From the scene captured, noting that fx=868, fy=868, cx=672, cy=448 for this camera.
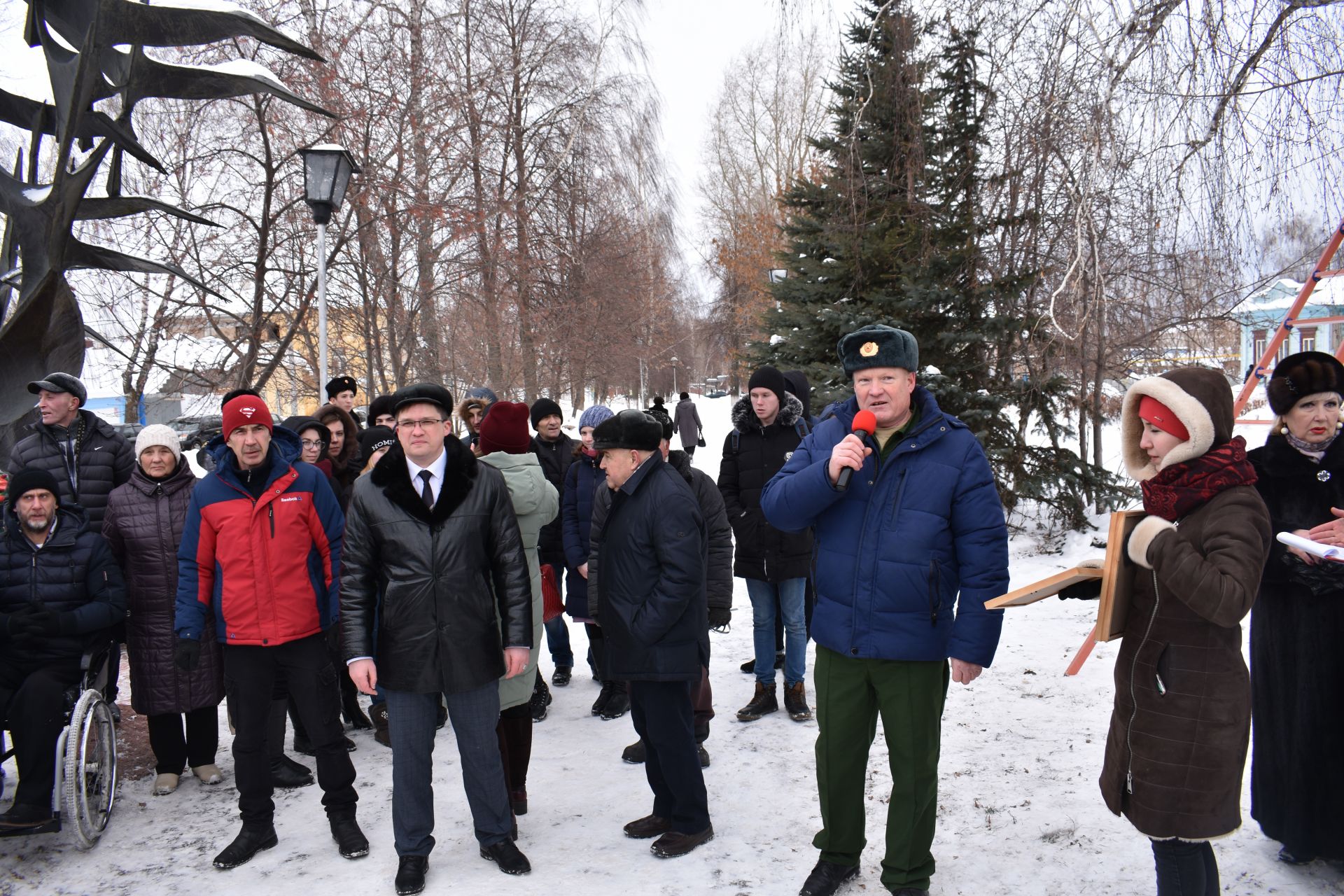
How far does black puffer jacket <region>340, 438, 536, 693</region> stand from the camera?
3379 mm

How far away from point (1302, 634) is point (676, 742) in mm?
2376

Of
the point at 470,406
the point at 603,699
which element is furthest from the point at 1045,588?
the point at 470,406

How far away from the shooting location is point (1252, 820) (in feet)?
11.6

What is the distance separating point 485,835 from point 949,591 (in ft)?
6.96

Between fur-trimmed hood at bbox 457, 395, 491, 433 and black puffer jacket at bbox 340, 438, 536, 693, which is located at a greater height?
fur-trimmed hood at bbox 457, 395, 491, 433

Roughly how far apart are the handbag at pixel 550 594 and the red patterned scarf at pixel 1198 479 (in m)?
3.66

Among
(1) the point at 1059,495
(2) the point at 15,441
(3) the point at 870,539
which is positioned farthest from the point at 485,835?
(1) the point at 1059,495

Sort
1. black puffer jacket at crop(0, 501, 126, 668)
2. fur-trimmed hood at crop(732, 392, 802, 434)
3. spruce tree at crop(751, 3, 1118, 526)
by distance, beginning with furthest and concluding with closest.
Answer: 1. spruce tree at crop(751, 3, 1118, 526)
2. fur-trimmed hood at crop(732, 392, 802, 434)
3. black puffer jacket at crop(0, 501, 126, 668)

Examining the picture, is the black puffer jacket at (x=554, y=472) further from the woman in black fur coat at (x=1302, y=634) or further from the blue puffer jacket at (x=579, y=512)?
the woman in black fur coat at (x=1302, y=634)

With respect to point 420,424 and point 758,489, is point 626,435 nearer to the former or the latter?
point 420,424

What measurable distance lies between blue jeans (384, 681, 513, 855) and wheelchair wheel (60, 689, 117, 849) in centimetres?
138

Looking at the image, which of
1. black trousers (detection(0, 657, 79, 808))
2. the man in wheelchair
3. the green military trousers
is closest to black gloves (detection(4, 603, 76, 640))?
the man in wheelchair

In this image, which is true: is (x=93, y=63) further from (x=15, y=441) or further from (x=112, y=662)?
(x=112, y=662)

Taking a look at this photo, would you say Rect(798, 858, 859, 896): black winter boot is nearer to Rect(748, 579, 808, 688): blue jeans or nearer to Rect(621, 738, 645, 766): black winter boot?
Rect(621, 738, 645, 766): black winter boot
